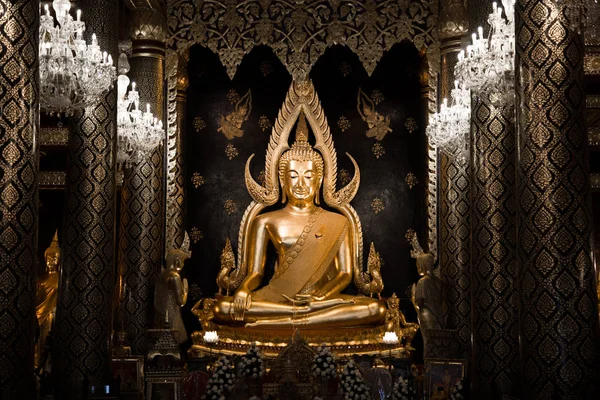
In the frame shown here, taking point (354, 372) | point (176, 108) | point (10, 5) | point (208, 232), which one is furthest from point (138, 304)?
point (10, 5)

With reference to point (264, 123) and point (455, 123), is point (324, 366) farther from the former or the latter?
point (264, 123)

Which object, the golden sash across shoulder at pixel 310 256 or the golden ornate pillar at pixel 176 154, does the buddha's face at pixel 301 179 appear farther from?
the golden ornate pillar at pixel 176 154

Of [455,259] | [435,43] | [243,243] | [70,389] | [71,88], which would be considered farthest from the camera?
[243,243]

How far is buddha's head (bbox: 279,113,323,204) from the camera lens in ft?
42.3

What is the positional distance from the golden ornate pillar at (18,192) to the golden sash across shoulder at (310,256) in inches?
265

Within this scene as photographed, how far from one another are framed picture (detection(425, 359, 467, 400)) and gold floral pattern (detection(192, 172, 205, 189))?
5.58 m

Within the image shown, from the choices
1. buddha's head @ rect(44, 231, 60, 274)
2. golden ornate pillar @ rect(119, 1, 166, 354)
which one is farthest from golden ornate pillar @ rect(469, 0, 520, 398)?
buddha's head @ rect(44, 231, 60, 274)

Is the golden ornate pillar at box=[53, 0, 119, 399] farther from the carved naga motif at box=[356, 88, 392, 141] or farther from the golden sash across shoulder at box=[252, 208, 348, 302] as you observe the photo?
the carved naga motif at box=[356, 88, 392, 141]

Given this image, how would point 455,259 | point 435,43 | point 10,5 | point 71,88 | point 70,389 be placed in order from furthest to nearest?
point 435,43 → point 455,259 → point 70,389 → point 71,88 → point 10,5

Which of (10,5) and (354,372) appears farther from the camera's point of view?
(354,372)

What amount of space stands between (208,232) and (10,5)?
7379 mm

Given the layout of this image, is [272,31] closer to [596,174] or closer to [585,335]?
[596,174]

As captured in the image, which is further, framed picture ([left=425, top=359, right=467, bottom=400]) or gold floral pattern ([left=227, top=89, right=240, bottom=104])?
gold floral pattern ([left=227, top=89, right=240, bottom=104])

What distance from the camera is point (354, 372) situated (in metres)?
8.46
